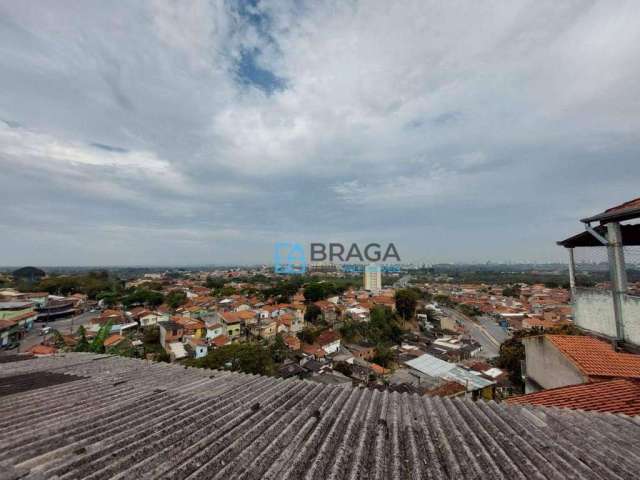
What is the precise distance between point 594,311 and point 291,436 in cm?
425

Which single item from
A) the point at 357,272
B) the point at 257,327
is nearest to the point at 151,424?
the point at 257,327

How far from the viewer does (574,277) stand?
418 cm

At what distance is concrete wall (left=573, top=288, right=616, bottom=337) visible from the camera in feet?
11.4

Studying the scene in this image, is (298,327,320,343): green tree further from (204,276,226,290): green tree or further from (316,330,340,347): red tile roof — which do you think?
(204,276,226,290): green tree

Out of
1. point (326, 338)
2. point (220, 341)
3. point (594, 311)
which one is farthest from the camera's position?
point (326, 338)

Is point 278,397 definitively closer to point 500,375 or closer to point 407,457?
point 407,457

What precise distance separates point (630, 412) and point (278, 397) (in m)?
3.94

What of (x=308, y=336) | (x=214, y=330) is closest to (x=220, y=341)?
(x=214, y=330)

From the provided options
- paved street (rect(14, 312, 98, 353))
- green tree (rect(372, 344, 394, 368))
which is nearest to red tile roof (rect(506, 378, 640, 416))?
green tree (rect(372, 344, 394, 368))

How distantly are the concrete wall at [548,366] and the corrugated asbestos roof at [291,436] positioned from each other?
289 centimetres

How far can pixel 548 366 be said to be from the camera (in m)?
5.79

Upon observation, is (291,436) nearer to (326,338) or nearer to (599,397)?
(599,397)

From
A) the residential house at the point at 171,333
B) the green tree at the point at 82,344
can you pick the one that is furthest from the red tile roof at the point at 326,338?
the green tree at the point at 82,344

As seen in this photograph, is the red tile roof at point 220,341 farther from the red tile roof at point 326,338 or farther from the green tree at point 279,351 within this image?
the red tile roof at point 326,338
